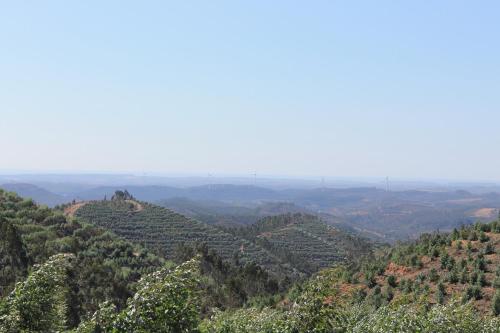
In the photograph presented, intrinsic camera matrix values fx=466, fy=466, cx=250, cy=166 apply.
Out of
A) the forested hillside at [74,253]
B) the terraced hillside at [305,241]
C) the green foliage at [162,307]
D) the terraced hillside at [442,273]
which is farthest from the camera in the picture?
the terraced hillside at [305,241]

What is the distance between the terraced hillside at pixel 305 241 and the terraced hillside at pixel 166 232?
19.3 feet

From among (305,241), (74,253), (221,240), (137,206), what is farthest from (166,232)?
(305,241)

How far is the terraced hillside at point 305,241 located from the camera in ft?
323

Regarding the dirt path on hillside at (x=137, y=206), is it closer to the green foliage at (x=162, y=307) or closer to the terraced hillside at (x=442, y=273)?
the terraced hillside at (x=442, y=273)

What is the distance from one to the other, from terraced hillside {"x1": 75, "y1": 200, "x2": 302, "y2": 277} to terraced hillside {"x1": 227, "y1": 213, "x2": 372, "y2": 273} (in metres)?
5.88

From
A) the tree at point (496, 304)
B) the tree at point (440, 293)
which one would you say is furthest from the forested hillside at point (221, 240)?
the tree at point (496, 304)

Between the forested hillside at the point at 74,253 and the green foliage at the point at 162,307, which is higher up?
the green foliage at the point at 162,307

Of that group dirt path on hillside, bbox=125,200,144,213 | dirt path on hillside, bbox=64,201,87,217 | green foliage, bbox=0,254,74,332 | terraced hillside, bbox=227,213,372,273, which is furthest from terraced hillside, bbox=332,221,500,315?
dirt path on hillside, bbox=125,200,144,213

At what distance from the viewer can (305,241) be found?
391ft

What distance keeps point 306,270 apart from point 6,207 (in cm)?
5295

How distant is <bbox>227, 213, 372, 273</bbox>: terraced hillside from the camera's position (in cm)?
9838

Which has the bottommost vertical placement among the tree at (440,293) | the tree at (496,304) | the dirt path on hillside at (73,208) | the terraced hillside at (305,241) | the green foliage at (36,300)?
the terraced hillside at (305,241)

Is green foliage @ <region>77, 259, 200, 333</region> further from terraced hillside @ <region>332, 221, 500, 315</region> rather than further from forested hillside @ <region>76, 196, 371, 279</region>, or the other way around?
forested hillside @ <region>76, 196, 371, 279</region>

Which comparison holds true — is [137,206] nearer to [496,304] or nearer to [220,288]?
[220,288]
